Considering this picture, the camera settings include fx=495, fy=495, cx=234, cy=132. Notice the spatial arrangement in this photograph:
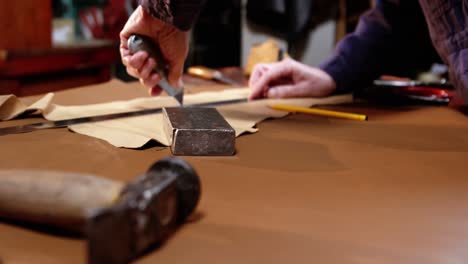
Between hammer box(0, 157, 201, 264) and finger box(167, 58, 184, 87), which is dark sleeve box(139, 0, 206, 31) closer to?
finger box(167, 58, 184, 87)

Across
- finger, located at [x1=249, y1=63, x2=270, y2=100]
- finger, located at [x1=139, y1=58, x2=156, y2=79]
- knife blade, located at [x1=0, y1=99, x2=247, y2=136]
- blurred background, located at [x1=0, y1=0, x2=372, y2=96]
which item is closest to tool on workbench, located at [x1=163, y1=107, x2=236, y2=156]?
knife blade, located at [x1=0, y1=99, x2=247, y2=136]

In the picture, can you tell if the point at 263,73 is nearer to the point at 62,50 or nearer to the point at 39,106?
the point at 39,106

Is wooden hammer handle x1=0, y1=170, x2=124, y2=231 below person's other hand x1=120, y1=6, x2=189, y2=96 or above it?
below

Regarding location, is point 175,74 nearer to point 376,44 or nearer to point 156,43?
point 156,43

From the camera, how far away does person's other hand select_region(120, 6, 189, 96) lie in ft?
3.07

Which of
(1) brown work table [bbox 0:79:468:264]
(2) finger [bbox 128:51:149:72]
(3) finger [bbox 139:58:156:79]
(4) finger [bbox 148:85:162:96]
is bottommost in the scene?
(1) brown work table [bbox 0:79:468:264]

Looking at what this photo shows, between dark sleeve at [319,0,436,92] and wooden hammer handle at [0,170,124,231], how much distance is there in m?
0.91

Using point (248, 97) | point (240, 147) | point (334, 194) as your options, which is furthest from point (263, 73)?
point (334, 194)

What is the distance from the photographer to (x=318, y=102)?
112 centimetres

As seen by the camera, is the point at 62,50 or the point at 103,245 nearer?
the point at 103,245

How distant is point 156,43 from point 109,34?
205 cm

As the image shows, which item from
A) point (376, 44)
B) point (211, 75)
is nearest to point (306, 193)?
point (376, 44)

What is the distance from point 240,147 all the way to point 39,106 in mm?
391

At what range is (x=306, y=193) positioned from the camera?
1.77 feet
